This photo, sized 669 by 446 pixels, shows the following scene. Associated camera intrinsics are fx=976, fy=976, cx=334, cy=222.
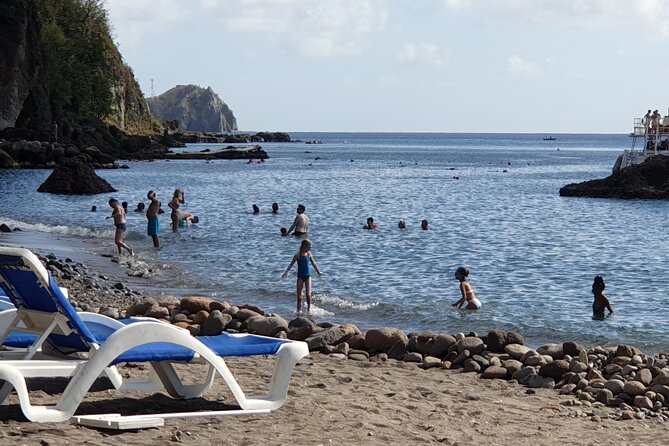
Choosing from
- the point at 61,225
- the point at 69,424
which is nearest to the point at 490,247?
the point at 61,225

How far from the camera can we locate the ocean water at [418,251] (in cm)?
1692

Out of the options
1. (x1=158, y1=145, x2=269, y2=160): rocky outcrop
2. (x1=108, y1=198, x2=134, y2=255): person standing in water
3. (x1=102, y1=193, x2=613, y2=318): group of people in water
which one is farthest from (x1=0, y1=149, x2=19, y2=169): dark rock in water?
(x1=108, y1=198, x2=134, y2=255): person standing in water

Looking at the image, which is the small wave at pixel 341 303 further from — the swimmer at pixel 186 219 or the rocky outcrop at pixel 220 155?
the rocky outcrop at pixel 220 155

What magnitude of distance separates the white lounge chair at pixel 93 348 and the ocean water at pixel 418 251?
26.5 ft

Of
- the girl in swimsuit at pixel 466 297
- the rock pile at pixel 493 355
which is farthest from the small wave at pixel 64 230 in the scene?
the rock pile at pixel 493 355

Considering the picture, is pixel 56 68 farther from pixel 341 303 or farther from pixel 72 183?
pixel 341 303

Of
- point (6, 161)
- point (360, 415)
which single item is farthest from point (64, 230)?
point (6, 161)

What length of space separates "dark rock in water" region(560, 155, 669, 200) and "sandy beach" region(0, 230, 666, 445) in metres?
47.6

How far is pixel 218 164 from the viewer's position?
3703 inches

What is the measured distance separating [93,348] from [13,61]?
8062 cm

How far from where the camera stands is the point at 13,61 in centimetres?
8181

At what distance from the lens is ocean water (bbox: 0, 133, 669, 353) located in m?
16.9

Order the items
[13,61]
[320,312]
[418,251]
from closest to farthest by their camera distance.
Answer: [320,312], [418,251], [13,61]

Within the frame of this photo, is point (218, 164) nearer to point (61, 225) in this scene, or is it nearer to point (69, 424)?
point (61, 225)
